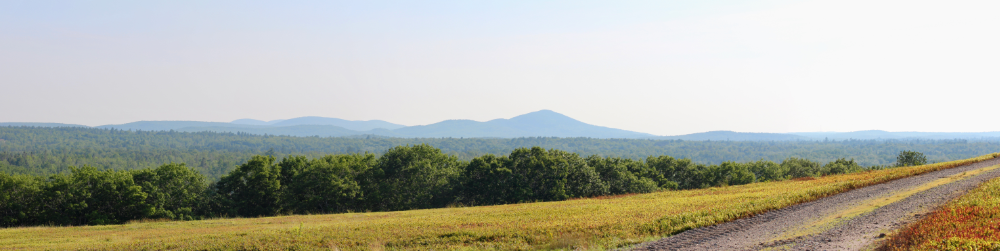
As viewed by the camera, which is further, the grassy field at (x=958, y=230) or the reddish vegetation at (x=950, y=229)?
the reddish vegetation at (x=950, y=229)

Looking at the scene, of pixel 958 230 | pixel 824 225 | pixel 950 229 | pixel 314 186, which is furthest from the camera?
pixel 314 186

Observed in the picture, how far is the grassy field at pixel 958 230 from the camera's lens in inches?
369

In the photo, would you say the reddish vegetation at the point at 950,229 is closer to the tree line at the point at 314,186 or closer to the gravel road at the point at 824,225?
the gravel road at the point at 824,225

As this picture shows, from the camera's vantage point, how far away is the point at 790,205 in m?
18.8

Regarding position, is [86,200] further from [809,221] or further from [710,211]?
[809,221]

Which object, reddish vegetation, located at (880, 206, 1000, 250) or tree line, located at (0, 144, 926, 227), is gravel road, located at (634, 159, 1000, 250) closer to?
reddish vegetation, located at (880, 206, 1000, 250)

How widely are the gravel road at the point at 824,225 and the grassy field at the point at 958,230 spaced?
71 cm

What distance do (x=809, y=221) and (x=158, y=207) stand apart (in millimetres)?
54079

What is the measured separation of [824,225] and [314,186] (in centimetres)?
5210

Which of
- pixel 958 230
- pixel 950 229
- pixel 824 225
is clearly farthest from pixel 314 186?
pixel 958 230

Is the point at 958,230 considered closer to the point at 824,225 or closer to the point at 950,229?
the point at 950,229

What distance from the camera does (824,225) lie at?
1411cm

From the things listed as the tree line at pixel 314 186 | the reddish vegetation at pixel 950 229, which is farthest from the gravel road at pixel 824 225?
the tree line at pixel 314 186

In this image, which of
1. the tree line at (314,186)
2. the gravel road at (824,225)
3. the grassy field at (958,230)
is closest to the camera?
the grassy field at (958,230)
